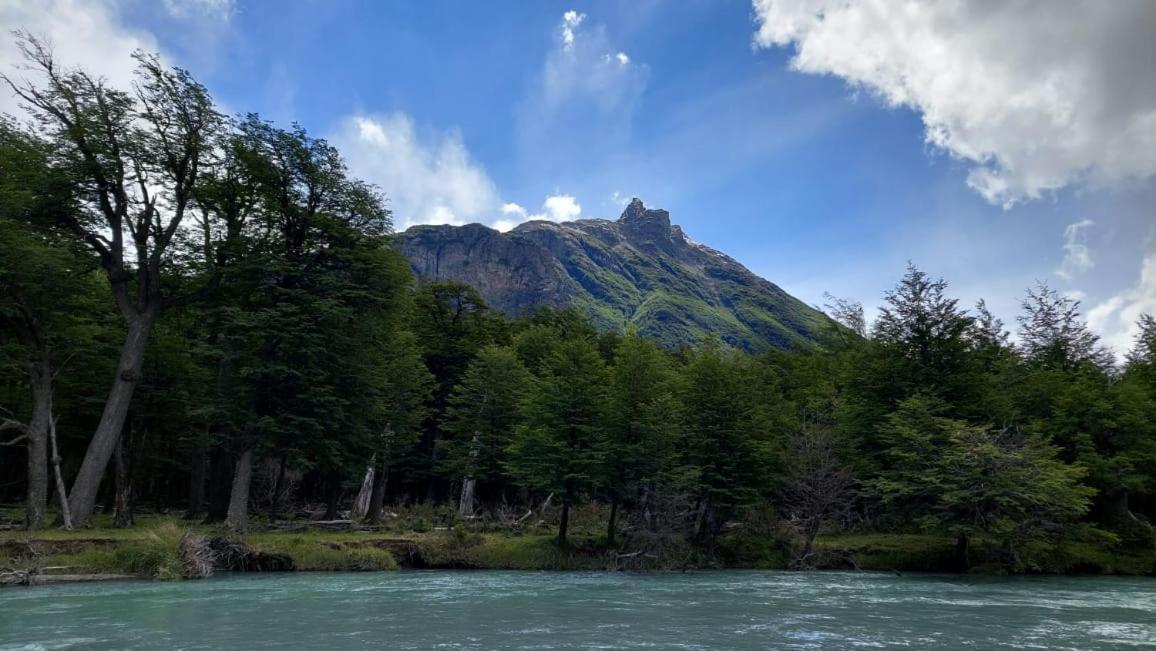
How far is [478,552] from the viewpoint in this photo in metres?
27.9

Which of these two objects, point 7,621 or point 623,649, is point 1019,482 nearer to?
point 623,649

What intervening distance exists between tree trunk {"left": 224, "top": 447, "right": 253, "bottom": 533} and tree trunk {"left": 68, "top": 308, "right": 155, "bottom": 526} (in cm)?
485

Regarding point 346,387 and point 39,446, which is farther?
point 346,387

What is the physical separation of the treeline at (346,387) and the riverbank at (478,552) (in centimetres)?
117

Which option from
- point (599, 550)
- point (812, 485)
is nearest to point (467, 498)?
point (599, 550)

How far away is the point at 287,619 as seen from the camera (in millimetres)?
13727

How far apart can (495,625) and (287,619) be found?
458cm

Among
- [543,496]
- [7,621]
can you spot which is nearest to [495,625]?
[7,621]

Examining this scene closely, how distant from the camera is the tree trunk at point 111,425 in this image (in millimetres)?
24828

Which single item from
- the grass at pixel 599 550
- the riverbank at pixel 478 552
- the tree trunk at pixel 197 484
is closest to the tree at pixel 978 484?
the grass at pixel 599 550

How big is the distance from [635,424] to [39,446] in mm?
24238

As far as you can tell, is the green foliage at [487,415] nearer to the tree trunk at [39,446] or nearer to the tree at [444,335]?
the tree at [444,335]

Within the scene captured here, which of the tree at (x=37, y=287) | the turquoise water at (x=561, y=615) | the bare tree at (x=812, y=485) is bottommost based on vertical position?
the turquoise water at (x=561, y=615)

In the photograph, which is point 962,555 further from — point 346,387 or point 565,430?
point 346,387
